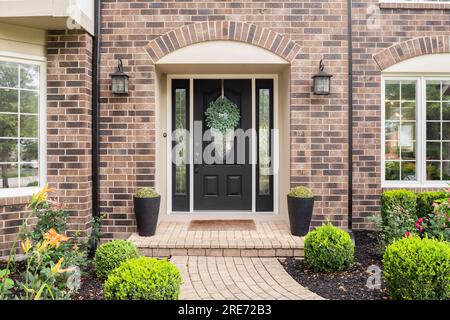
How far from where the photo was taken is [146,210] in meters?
5.12

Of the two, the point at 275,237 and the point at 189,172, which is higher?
the point at 189,172

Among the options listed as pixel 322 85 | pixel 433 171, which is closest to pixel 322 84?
pixel 322 85

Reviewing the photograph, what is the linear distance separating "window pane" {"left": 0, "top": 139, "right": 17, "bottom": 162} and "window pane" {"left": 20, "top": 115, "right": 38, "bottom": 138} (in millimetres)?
165

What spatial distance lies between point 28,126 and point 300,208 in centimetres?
395

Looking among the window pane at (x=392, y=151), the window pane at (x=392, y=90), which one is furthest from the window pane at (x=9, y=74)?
the window pane at (x=392, y=151)

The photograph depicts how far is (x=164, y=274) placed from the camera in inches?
110

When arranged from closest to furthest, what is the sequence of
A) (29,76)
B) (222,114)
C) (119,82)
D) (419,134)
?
(29,76)
(119,82)
(419,134)
(222,114)

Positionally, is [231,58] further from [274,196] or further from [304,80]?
[274,196]

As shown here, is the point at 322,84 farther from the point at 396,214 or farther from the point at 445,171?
the point at 445,171

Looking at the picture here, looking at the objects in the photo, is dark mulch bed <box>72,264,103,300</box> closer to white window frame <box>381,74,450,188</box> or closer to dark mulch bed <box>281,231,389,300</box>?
→ dark mulch bed <box>281,231,389,300</box>

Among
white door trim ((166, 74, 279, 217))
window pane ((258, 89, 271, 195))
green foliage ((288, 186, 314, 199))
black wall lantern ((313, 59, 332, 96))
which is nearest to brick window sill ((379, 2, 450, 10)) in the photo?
black wall lantern ((313, 59, 332, 96))
